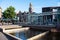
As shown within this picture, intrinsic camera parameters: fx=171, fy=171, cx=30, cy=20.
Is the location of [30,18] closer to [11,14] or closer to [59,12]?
[59,12]

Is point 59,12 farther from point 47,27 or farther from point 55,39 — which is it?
point 55,39

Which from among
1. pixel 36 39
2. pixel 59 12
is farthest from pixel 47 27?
pixel 36 39

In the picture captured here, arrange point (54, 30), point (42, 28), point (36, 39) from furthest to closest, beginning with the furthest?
1. point (42, 28)
2. point (54, 30)
3. point (36, 39)

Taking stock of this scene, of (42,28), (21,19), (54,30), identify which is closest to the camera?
(54,30)

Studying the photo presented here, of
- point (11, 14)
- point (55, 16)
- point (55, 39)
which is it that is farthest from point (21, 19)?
point (55, 39)

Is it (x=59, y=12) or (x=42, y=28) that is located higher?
(x=59, y=12)

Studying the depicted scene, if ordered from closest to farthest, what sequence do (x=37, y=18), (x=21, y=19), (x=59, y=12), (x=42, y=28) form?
(x=42, y=28), (x=59, y=12), (x=37, y=18), (x=21, y=19)

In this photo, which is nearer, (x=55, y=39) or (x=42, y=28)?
(x=55, y=39)

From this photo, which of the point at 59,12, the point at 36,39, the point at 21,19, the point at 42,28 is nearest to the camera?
the point at 36,39

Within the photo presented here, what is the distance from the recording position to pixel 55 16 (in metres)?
43.4

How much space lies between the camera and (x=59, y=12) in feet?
138

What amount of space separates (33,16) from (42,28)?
10798 mm

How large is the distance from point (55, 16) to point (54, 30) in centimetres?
1008

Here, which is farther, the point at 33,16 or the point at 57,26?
the point at 33,16
